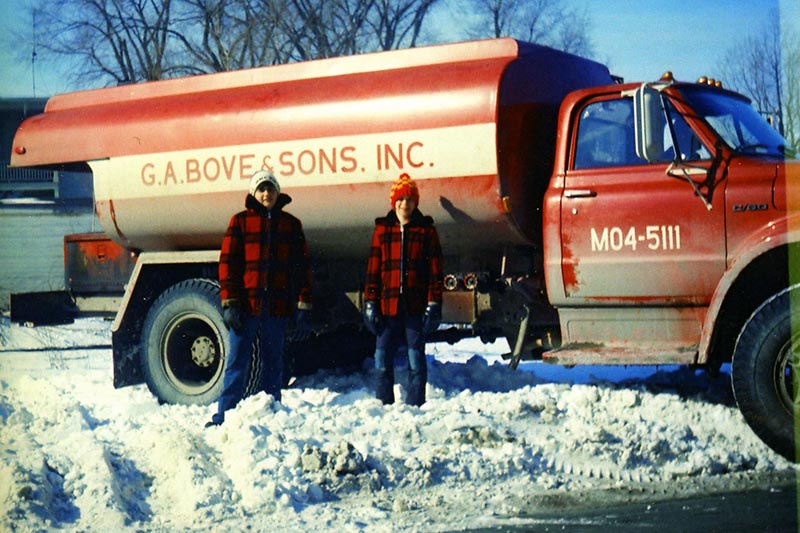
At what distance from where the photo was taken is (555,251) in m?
7.84

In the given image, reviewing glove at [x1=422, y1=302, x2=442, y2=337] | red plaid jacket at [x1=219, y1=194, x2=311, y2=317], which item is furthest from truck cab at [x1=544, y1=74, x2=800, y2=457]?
red plaid jacket at [x1=219, y1=194, x2=311, y2=317]

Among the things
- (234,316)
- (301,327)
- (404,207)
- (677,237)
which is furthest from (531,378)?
(234,316)

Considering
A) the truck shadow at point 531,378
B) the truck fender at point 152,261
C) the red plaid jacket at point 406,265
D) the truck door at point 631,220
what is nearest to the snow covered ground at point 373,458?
the truck shadow at point 531,378

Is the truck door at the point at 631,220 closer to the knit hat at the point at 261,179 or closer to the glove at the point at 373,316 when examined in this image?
the glove at the point at 373,316

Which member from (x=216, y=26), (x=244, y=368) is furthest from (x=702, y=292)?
(x=216, y=26)

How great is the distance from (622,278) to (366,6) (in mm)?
27905

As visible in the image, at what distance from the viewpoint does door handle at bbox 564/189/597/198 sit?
7691 mm

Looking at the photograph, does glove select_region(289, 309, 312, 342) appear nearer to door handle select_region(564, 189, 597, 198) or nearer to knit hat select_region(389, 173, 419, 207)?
knit hat select_region(389, 173, 419, 207)

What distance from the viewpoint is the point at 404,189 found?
25.7ft

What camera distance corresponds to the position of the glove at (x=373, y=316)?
8086 millimetres

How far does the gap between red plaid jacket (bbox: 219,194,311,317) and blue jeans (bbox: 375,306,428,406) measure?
621 mm

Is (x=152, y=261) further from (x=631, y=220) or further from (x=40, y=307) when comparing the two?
(x=631, y=220)

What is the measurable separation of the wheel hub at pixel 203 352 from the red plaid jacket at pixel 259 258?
1555 millimetres

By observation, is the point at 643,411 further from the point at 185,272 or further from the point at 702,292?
the point at 185,272
